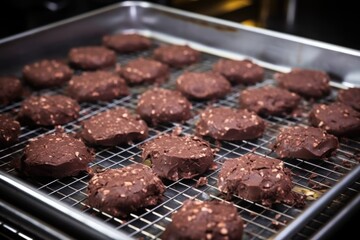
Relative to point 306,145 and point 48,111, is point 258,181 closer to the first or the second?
point 306,145

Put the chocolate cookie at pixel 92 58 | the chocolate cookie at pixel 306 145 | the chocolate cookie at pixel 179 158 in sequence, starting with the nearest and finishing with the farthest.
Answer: the chocolate cookie at pixel 179 158 < the chocolate cookie at pixel 306 145 < the chocolate cookie at pixel 92 58

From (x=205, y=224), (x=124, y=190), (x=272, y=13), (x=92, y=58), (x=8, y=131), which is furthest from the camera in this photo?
(x=272, y=13)

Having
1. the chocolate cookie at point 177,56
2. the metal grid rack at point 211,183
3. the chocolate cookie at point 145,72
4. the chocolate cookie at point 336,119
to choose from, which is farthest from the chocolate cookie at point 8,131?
the chocolate cookie at point 336,119

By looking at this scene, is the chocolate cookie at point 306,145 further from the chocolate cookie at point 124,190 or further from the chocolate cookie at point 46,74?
the chocolate cookie at point 46,74

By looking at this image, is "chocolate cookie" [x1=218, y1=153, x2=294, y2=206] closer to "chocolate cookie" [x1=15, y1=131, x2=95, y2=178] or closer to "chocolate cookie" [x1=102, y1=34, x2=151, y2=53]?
"chocolate cookie" [x1=15, y1=131, x2=95, y2=178]

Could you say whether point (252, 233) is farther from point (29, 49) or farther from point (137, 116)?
point (29, 49)

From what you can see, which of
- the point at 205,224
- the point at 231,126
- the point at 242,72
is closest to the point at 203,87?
the point at 242,72

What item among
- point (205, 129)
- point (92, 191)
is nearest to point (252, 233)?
point (92, 191)
